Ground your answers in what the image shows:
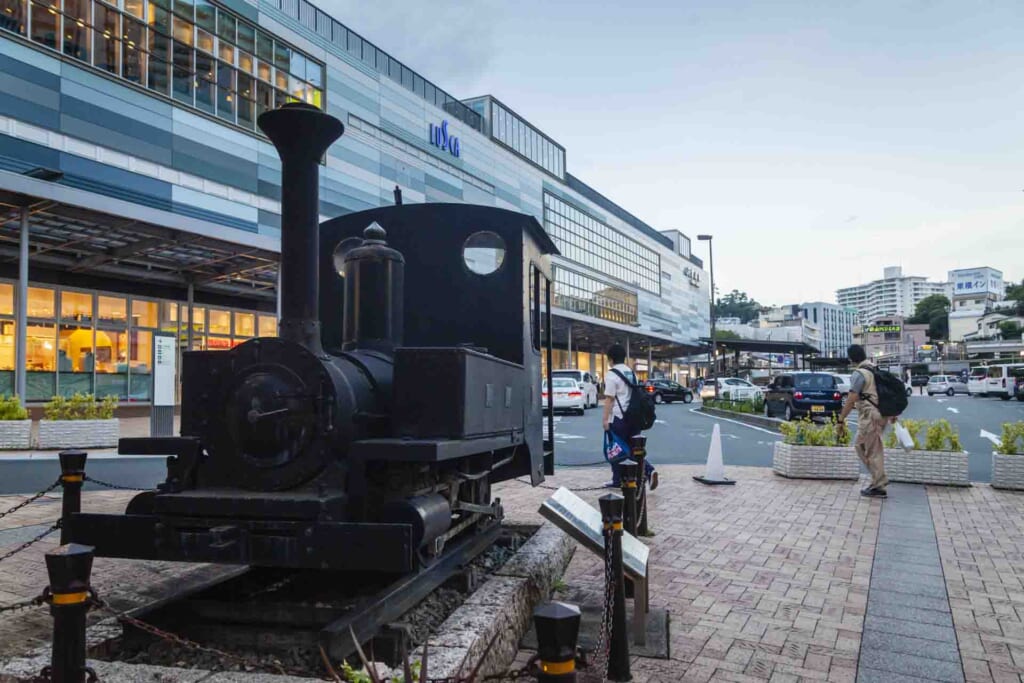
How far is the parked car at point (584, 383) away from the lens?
26970 mm

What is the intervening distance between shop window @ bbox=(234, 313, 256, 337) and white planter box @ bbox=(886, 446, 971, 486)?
2441 centimetres

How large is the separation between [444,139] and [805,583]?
37024mm

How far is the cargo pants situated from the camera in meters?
8.73

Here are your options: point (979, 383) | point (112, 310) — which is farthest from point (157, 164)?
point (979, 383)

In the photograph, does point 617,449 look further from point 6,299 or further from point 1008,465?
point 6,299

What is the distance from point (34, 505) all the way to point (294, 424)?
6.36 metres

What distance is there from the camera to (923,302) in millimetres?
151375

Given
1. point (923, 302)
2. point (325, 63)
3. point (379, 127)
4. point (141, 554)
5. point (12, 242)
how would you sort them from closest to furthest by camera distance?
point (141, 554) < point (12, 242) < point (325, 63) < point (379, 127) < point (923, 302)

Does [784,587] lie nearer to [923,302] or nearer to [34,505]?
[34,505]

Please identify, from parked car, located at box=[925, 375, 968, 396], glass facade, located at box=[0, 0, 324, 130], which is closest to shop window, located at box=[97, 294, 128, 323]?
glass facade, located at box=[0, 0, 324, 130]

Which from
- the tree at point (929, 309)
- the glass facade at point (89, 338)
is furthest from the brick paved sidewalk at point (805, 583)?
the tree at point (929, 309)

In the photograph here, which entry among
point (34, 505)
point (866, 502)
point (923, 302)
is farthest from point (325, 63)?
point (923, 302)

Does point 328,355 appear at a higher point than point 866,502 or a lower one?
higher

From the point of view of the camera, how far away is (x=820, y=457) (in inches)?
403
